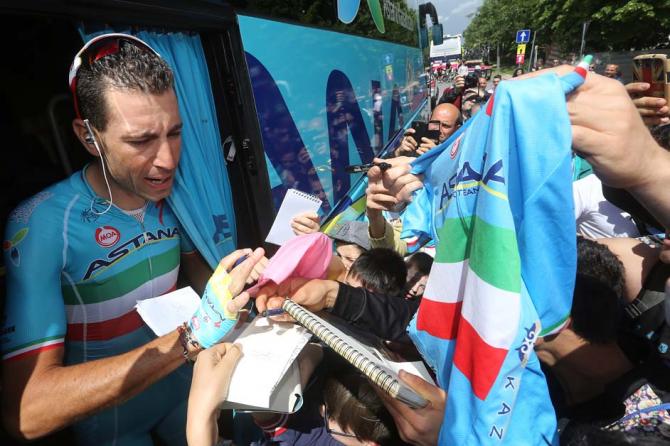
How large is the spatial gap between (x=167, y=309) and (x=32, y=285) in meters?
0.48

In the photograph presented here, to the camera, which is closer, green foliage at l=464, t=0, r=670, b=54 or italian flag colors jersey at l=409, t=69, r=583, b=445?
italian flag colors jersey at l=409, t=69, r=583, b=445

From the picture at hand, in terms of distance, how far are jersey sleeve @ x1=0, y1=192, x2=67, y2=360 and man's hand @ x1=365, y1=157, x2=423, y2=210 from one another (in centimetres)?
120

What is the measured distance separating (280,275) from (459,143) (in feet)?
2.32

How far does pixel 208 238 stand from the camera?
1850mm

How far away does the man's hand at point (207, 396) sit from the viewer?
0.95 metres

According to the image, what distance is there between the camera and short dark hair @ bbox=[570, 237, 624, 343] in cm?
150

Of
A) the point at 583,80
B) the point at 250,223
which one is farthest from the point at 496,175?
the point at 250,223

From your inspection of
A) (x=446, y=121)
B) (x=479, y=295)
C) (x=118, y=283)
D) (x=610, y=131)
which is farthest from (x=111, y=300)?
(x=446, y=121)

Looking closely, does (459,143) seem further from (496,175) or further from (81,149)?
(81,149)

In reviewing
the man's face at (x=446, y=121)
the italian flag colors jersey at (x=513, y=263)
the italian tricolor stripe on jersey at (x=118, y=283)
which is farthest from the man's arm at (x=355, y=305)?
the man's face at (x=446, y=121)

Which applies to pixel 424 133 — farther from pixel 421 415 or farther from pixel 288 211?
pixel 421 415

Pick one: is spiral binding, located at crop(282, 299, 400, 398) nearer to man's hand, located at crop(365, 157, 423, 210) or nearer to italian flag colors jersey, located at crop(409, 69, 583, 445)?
italian flag colors jersey, located at crop(409, 69, 583, 445)

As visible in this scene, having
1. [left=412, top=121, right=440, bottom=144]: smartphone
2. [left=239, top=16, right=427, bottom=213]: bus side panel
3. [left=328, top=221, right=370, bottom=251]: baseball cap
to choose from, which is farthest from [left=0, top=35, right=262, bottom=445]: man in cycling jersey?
[left=412, top=121, right=440, bottom=144]: smartphone

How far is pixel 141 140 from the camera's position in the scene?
1318 mm
